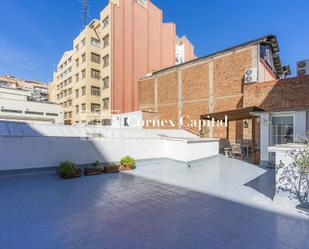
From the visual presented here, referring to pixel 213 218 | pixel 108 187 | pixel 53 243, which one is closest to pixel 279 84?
pixel 213 218

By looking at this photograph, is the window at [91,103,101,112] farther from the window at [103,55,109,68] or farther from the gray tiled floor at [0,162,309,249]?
the gray tiled floor at [0,162,309,249]

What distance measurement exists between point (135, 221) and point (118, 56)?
20491 mm

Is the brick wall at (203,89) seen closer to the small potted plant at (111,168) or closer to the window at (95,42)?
the window at (95,42)

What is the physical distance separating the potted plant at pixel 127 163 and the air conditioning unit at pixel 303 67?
16.2 metres

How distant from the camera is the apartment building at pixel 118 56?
826 inches

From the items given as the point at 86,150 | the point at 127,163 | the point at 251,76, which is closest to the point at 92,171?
the point at 86,150

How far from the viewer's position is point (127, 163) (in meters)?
7.85

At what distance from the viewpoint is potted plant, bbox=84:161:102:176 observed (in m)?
6.81

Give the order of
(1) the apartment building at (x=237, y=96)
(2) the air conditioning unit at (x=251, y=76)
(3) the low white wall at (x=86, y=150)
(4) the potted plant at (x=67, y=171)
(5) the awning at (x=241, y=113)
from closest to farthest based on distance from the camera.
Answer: (3) the low white wall at (x=86, y=150)
(4) the potted plant at (x=67, y=171)
(5) the awning at (x=241, y=113)
(1) the apartment building at (x=237, y=96)
(2) the air conditioning unit at (x=251, y=76)

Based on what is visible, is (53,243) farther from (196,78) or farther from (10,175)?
(196,78)

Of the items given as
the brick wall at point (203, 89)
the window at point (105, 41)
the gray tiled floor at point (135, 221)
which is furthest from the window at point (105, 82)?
the gray tiled floor at point (135, 221)

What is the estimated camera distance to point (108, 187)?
5336 mm

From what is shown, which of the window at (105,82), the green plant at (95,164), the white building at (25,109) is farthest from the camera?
the white building at (25,109)

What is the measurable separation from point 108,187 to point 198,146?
5195mm
